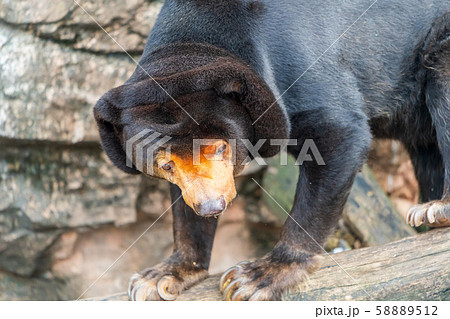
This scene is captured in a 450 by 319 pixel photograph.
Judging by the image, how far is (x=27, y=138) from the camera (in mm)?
5512

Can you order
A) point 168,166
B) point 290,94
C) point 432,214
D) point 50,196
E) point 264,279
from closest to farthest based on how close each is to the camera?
point 168,166
point 264,279
point 290,94
point 432,214
point 50,196

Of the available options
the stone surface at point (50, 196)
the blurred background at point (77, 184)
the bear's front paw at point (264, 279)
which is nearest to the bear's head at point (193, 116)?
the bear's front paw at point (264, 279)

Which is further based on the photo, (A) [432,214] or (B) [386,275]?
(A) [432,214]

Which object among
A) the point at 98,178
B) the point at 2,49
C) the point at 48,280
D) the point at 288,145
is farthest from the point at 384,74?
the point at 48,280

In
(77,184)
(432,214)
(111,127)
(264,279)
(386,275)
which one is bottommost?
(77,184)

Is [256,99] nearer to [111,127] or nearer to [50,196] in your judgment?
[111,127]

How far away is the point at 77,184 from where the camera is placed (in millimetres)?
5879

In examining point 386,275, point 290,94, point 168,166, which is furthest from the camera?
point 290,94

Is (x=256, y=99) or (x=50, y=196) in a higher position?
(x=256, y=99)

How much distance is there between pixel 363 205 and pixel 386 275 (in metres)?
2.41

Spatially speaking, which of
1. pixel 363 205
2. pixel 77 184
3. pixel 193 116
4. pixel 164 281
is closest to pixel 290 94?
pixel 193 116

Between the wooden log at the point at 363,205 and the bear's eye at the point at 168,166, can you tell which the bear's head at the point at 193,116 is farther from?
the wooden log at the point at 363,205

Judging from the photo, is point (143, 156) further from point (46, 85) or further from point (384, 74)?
point (46, 85)

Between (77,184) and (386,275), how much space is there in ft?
11.3
